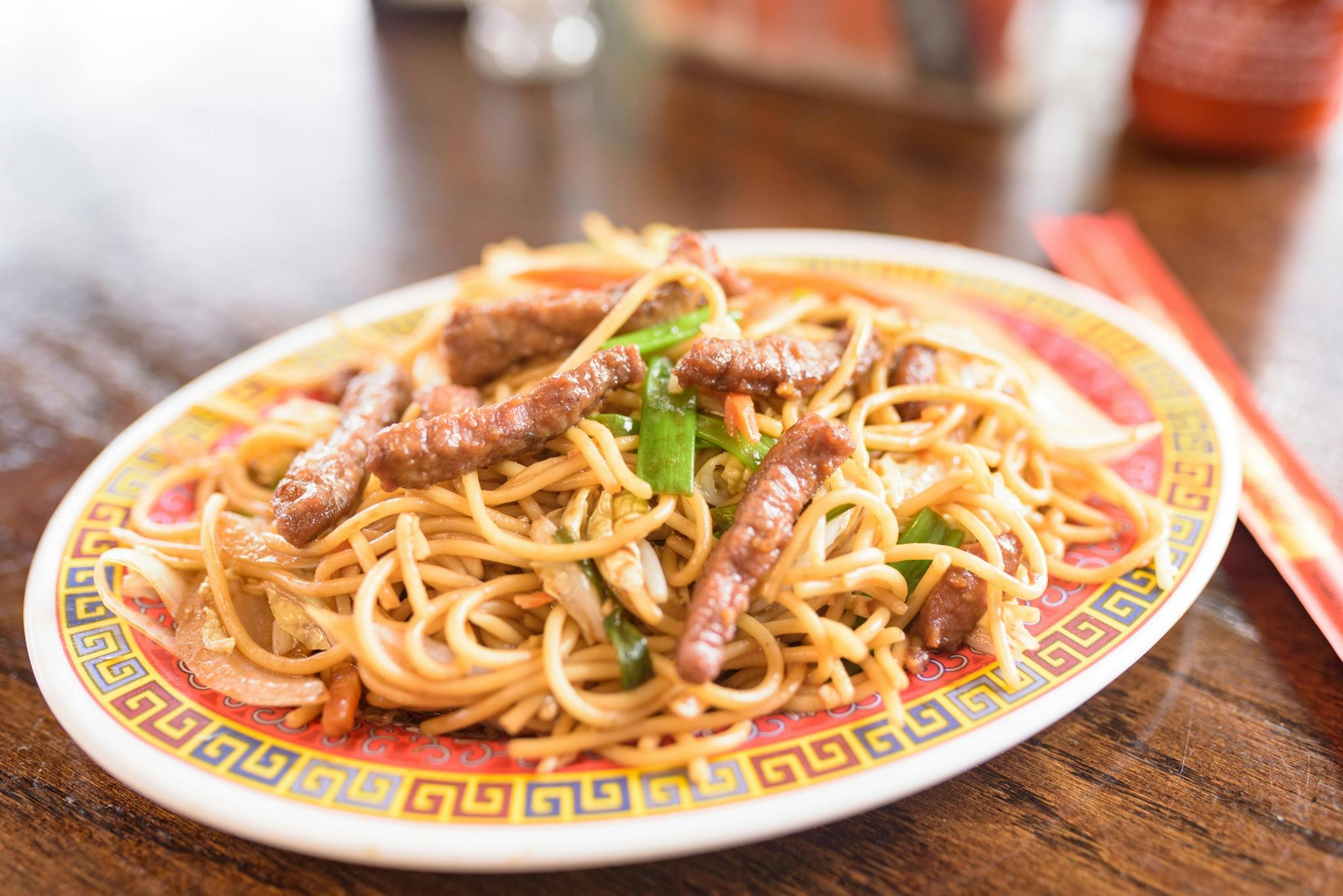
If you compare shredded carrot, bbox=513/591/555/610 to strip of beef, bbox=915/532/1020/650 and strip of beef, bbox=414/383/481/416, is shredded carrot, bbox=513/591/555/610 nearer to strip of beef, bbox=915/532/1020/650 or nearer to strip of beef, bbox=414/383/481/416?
strip of beef, bbox=414/383/481/416

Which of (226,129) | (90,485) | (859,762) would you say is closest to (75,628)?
(90,485)

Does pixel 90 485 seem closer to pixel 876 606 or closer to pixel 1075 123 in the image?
pixel 876 606

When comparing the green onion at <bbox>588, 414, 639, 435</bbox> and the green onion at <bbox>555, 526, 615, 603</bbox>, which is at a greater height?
the green onion at <bbox>588, 414, 639, 435</bbox>

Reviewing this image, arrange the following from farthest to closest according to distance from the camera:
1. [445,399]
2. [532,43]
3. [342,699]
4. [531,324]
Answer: [532,43] → [531,324] → [445,399] → [342,699]

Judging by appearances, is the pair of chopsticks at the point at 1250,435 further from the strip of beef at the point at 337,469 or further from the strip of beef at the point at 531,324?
the strip of beef at the point at 337,469

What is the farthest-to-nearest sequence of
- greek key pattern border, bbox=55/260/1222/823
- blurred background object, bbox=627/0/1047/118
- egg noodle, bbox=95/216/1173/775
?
blurred background object, bbox=627/0/1047/118 < egg noodle, bbox=95/216/1173/775 < greek key pattern border, bbox=55/260/1222/823

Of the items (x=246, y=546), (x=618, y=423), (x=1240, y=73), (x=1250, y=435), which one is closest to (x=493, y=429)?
(x=618, y=423)

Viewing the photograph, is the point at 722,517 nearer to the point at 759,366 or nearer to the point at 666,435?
the point at 666,435

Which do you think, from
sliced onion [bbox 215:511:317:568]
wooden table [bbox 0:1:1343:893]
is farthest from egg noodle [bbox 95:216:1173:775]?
wooden table [bbox 0:1:1343:893]
